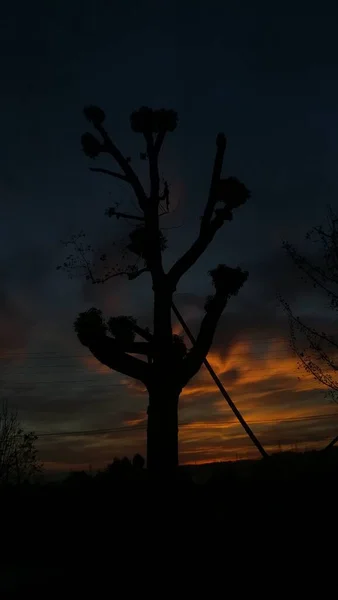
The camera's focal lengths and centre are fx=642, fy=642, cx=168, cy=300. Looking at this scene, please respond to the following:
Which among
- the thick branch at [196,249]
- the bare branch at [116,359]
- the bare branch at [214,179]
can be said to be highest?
the bare branch at [214,179]

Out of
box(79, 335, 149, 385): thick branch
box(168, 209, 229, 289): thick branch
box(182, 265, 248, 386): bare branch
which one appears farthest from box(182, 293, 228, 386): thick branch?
box(168, 209, 229, 289): thick branch

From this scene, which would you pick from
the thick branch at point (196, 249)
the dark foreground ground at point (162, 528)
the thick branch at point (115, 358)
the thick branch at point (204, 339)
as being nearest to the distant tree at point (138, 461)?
the dark foreground ground at point (162, 528)

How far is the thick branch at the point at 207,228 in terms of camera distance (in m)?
18.5

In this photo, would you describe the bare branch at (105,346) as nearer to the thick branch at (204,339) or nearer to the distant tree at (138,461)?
the thick branch at (204,339)

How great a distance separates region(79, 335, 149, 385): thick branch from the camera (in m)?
17.3

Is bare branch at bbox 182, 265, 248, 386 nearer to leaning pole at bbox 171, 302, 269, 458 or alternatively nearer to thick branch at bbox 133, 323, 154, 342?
thick branch at bbox 133, 323, 154, 342

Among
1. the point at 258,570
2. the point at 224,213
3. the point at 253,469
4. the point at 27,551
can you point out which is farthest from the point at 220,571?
the point at 224,213

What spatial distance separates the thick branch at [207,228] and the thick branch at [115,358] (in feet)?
8.73

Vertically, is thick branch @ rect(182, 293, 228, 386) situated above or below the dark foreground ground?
above

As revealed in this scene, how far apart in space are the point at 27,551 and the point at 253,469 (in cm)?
617

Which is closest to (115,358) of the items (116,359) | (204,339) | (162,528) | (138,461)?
(116,359)

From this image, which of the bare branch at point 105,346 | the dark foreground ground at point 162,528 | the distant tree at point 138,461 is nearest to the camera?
the dark foreground ground at point 162,528

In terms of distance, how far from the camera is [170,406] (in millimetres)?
17469

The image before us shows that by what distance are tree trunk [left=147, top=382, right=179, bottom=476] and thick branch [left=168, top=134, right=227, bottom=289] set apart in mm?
3333
